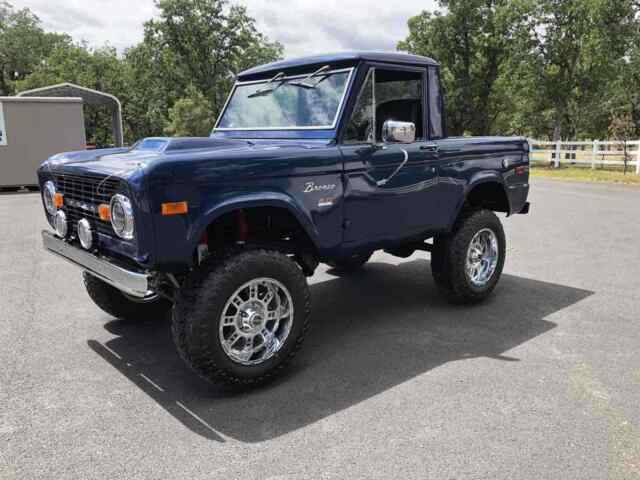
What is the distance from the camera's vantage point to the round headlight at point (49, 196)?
413cm

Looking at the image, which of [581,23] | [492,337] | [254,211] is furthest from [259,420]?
[581,23]

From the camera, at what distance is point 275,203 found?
341cm

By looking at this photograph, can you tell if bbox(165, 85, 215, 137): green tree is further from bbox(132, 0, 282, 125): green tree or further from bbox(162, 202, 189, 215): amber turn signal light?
bbox(162, 202, 189, 215): amber turn signal light

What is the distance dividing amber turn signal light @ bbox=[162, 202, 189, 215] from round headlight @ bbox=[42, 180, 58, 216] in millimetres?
1614

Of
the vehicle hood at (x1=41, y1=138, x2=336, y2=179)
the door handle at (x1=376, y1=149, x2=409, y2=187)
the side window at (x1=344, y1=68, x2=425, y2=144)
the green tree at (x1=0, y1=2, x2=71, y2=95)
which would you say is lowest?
the door handle at (x1=376, y1=149, x2=409, y2=187)

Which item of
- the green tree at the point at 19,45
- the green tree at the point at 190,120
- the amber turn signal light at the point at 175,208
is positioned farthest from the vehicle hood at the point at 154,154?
the green tree at the point at 19,45

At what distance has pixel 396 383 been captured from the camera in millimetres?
3547

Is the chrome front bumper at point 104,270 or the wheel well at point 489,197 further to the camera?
the wheel well at point 489,197

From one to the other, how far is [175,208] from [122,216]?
39 cm

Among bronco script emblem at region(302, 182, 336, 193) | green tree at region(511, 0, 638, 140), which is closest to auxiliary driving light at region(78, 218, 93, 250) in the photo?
bronco script emblem at region(302, 182, 336, 193)

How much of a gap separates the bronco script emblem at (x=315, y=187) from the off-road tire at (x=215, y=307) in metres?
0.48

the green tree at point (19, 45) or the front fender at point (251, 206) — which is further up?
the green tree at point (19, 45)

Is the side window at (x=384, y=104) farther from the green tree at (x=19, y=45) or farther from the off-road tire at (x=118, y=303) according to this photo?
the green tree at (x=19, y=45)

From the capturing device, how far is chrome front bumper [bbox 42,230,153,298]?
3109 millimetres
